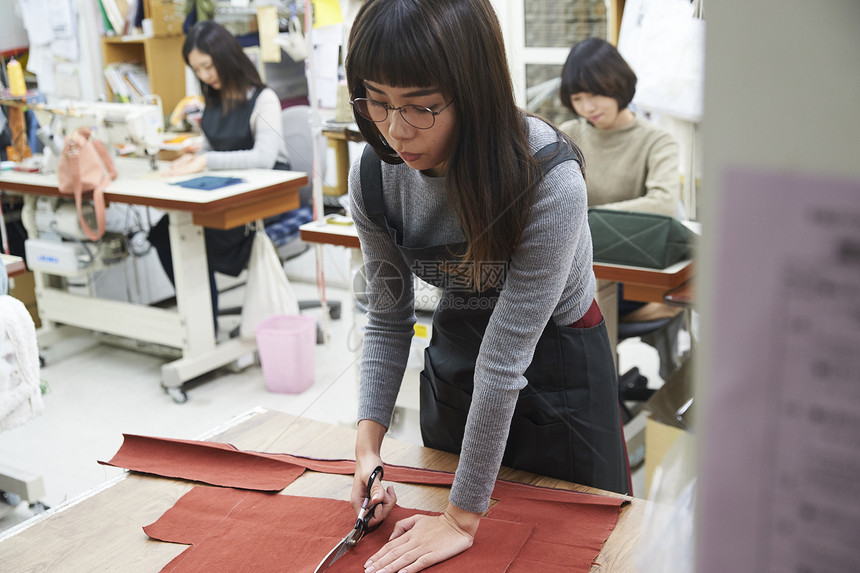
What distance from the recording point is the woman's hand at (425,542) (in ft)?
3.05

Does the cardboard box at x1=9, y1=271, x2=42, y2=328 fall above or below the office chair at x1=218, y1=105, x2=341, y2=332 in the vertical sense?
below

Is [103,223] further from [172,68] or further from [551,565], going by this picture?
[551,565]

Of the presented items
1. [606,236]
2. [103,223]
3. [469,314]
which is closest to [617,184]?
[606,236]

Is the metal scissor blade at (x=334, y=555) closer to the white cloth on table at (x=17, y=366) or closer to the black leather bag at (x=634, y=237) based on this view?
the black leather bag at (x=634, y=237)

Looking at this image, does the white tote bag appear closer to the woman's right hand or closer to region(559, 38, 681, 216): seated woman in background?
region(559, 38, 681, 216): seated woman in background

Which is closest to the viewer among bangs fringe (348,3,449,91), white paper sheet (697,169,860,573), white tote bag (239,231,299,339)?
white paper sheet (697,169,860,573)

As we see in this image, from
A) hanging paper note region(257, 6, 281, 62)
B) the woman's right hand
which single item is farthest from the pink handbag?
the woman's right hand

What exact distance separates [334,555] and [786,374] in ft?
2.72

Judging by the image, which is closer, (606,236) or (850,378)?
(850,378)

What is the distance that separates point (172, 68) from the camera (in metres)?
4.91

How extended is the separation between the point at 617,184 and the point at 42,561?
1.80m

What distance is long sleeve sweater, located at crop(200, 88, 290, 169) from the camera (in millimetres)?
3402

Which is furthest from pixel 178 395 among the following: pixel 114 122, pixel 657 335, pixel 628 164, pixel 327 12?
pixel 628 164

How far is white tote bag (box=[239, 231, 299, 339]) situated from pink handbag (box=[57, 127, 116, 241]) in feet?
2.05
